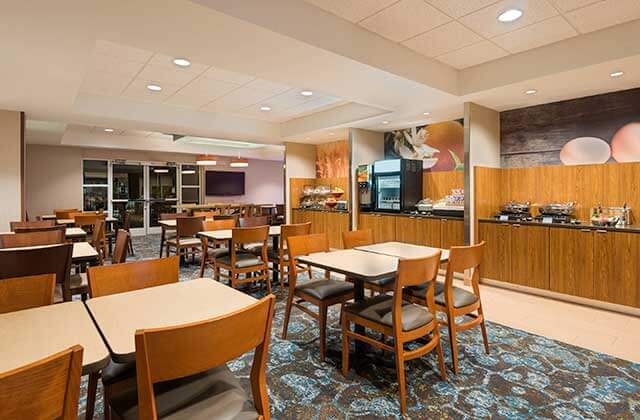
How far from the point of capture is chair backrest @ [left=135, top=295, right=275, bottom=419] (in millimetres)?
1078

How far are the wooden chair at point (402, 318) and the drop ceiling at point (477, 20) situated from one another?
Answer: 2116mm

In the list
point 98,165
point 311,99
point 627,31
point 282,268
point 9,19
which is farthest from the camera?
point 98,165

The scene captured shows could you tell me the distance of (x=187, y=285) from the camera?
205 cm

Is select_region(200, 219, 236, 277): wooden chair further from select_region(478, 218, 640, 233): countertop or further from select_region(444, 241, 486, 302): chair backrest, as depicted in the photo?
select_region(478, 218, 640, 233): countertop

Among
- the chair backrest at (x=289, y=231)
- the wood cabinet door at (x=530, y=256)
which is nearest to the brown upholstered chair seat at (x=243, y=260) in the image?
the chair backrest at (x=289, y=231)

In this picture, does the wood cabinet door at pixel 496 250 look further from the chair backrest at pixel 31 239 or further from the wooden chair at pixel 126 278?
the chair backrest at pixel 31 239

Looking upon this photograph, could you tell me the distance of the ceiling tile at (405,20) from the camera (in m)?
2.98

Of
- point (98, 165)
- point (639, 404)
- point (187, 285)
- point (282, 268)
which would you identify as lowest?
point (639, 404)

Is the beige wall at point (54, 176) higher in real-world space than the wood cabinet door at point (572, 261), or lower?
higher

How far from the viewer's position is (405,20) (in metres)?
3.20

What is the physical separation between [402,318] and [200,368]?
152cm

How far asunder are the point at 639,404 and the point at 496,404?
2.88 feet

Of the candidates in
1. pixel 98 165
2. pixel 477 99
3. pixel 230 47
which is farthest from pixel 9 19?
pixel 98 165

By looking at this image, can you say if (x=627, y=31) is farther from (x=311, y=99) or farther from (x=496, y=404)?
(x=311, y=99)
